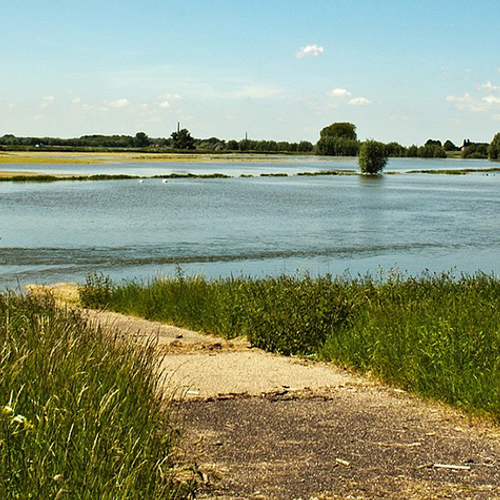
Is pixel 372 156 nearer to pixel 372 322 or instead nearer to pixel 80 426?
pixel 372 322

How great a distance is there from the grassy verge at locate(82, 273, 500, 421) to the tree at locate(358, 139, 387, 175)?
100 m

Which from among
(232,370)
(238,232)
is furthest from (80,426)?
(238,232)

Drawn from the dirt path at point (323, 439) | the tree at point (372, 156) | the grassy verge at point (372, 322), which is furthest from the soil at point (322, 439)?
the tree at point (372, 156)

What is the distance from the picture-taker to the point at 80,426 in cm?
541

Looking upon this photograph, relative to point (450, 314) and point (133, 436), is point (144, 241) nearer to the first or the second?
point (450, 314)

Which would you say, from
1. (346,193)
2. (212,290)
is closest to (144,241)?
(212,290)

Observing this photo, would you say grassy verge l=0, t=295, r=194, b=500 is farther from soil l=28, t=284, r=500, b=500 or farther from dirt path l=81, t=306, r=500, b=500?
dirt path l=81, t=306, r=500, b=500

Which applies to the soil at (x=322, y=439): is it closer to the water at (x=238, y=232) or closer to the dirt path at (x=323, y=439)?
the dirt path at (x=323, y=439)

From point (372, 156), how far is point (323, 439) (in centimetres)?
11175

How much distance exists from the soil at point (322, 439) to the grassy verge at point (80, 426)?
1.74 ft

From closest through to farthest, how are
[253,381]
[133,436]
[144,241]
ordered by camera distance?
[133,436], [253,381], [144,241]

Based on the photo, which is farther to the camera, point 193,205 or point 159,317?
point 193,205

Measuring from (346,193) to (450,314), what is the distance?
212 ft

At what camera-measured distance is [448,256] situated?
106 feet
